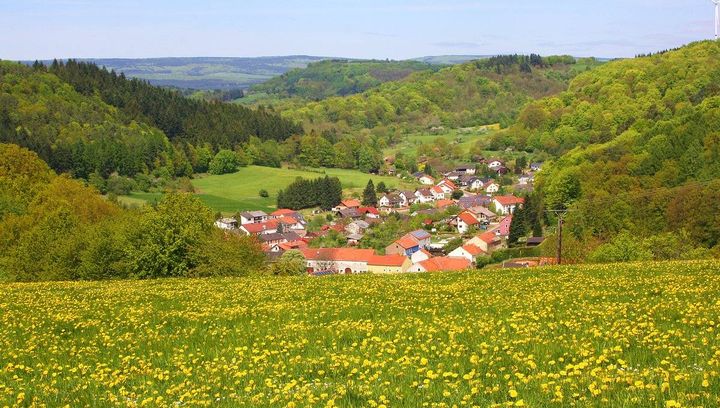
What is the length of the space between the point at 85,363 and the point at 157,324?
14.2 feet

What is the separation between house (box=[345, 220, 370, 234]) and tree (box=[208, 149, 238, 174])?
6430cm

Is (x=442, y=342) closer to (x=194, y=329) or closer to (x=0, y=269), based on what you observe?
(x=194, y=329)

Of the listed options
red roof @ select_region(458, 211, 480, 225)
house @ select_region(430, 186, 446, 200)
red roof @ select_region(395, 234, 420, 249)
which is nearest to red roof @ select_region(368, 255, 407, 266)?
red roof @ select_region(395, 234, 420, 249)

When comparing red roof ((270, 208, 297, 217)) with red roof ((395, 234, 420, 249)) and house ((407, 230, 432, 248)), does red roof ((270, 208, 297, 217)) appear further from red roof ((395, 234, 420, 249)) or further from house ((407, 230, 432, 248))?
red roof ((395, 234, 420, 249))

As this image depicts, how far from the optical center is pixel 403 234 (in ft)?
437

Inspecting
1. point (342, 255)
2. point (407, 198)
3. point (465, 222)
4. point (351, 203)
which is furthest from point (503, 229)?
point (407, 198)

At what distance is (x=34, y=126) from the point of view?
167 metres

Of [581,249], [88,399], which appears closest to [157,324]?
[88,399]

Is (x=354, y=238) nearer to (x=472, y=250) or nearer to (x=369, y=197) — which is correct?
(x=472, y=250)

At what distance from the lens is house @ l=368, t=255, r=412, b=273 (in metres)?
101

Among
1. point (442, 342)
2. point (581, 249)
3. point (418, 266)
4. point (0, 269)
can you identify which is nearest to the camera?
point (442, 342)

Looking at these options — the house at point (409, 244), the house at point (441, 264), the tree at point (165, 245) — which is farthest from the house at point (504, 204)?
the tree at point (165, 245)

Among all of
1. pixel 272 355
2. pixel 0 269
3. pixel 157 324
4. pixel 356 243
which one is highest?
pixel 272 355

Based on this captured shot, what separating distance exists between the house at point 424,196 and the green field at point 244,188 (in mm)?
13726
